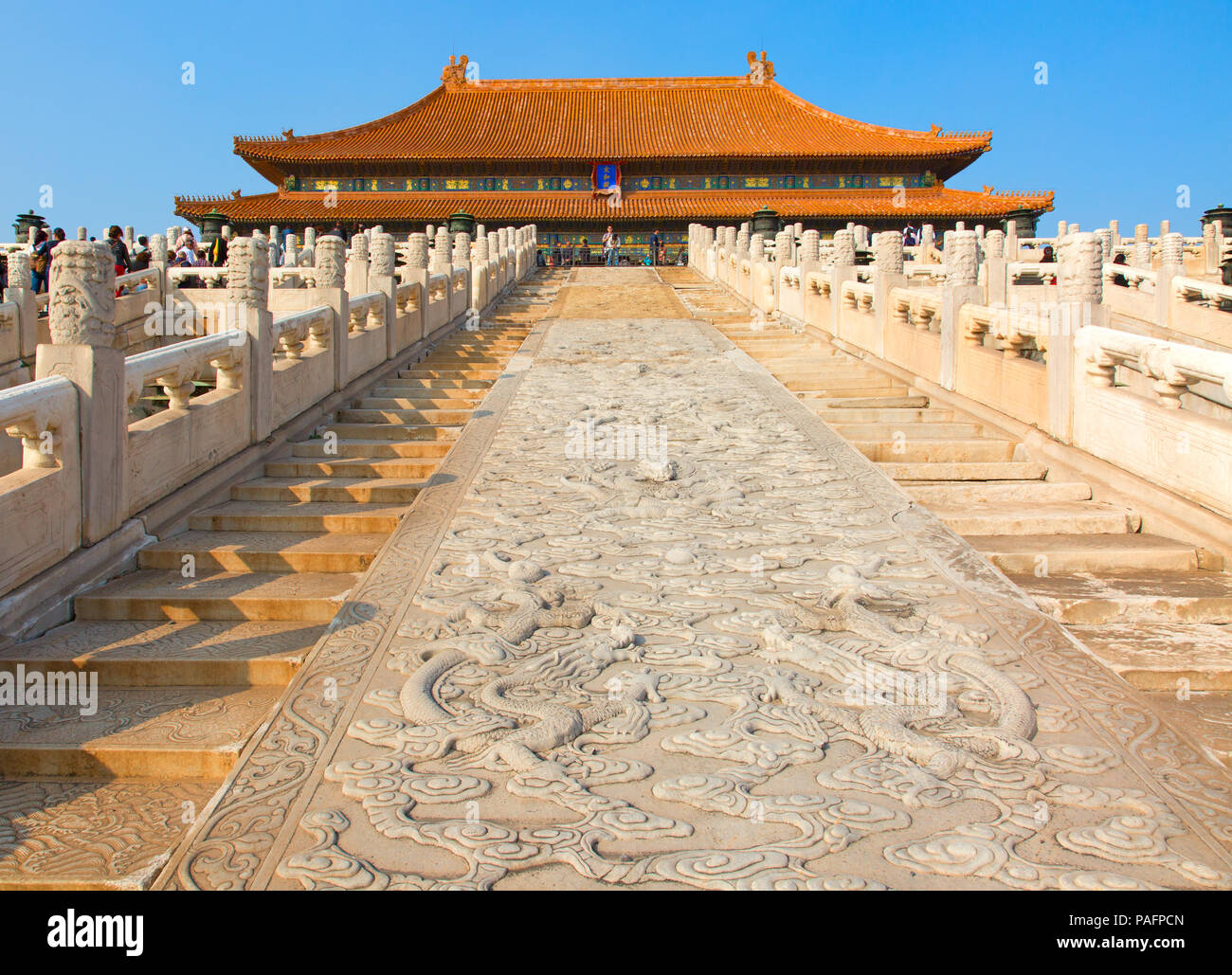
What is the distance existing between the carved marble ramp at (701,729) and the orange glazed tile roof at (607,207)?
27077mm

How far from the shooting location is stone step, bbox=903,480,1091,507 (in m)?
6.04

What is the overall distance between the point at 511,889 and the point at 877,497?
12.6 feet

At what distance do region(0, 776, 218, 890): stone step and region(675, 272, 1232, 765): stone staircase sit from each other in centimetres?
341

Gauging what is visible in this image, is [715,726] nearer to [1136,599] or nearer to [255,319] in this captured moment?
[1136,599]

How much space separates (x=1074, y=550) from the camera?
5.14m

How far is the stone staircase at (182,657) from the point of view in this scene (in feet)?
10.2

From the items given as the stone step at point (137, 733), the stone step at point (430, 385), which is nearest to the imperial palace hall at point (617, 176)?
the stone step at point (430, 385)

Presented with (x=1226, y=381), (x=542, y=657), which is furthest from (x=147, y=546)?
(x=1226, y=381)

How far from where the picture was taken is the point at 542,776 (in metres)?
2.95

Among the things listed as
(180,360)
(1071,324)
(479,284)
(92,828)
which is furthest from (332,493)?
(479,284)

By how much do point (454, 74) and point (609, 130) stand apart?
778 cm

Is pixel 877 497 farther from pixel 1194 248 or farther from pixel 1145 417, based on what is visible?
pixel 1194 248

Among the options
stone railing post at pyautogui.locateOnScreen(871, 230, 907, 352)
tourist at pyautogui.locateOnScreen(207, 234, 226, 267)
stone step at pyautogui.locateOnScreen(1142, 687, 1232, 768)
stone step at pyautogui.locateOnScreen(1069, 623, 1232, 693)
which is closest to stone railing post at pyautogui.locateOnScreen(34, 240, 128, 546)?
stone step at pyautogui.locateOnScreen(1069, 623, 1232, 693)

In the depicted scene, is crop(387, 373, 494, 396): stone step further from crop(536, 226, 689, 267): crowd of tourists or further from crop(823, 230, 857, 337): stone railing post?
crop(536, 226, 689, 267): crowd of tourists
